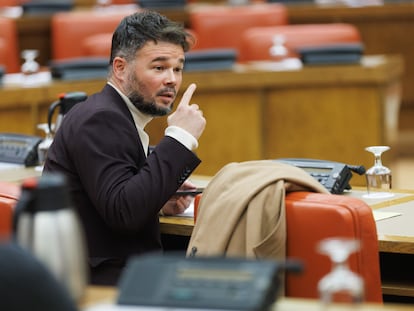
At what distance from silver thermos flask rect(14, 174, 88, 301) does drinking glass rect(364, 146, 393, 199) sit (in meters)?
1.81

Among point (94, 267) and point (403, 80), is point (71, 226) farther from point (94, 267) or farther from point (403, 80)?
point (403, 80)

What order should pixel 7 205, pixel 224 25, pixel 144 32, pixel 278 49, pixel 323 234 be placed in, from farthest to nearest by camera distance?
pixel 224 25 < pixel 278 49 < pixel 144 32 < pixel 7 205 < pixel 323 234

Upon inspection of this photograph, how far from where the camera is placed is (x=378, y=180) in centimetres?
373

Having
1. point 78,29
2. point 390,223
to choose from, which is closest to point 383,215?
point 390,223

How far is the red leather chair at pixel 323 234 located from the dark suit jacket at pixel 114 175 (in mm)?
445

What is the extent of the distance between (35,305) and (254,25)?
6.32 m

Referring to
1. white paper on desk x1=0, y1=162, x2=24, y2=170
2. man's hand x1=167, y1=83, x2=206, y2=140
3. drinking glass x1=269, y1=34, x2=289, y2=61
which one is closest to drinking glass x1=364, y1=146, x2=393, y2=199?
man's hand x1=167, y1=83, x2=206, y2=140

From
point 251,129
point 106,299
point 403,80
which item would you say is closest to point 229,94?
point 251,129

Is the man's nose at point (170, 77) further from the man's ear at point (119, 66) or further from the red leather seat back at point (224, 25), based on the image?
the red leather seat back at point (224, 25)

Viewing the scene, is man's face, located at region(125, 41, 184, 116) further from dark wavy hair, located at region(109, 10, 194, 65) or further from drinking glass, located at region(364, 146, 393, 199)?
drinking glass, located at region(364, 146, 393, 199)

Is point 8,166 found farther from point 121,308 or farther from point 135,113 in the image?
point 121,308

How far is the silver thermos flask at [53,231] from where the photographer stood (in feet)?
6.55

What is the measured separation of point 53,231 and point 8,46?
5670mm

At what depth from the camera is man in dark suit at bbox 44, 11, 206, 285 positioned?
3.19m
